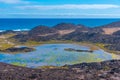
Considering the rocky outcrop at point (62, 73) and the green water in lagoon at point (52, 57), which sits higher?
the rocky outcrop at point (62, 73)

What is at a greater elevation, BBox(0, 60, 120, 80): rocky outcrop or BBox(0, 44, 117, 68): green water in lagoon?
BBox(0, 60, 120, 80): rocky outcrop

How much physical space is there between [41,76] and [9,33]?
342 ft

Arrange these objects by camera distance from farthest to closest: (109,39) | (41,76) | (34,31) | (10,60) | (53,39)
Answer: (34,31)
(53,39)
(109,39)
(10,60)
(41,76)

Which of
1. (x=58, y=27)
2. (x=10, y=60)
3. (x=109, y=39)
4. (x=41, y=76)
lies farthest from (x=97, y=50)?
(x=58, y=27)

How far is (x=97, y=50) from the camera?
103 meters

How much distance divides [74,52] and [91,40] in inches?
1139

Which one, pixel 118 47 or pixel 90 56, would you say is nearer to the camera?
pixel 90 56

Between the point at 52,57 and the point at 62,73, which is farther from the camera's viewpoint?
the point at 52,57

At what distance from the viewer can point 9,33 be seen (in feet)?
521

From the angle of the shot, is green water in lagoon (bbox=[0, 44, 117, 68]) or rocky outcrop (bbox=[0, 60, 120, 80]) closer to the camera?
rocky outcrop (bbox=[0, 60, 120, 80])

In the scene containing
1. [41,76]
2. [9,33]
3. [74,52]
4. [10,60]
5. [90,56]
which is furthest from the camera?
[9,33]

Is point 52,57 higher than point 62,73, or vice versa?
point 62,73

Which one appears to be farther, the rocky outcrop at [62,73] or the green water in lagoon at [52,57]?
the green water in lagoon at [52,57]

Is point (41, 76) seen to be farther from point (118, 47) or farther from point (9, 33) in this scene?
point (9, 33)
